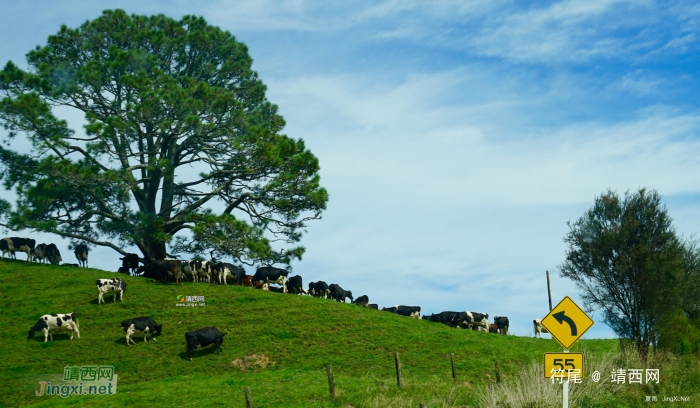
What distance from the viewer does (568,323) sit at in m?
14.7

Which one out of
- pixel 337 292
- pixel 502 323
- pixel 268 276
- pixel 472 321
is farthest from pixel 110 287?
pixel 502 323

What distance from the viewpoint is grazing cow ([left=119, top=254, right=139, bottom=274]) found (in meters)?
35.1

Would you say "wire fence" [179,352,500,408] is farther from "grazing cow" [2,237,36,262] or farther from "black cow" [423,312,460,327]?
"grazing cow" [2,237,36,262]

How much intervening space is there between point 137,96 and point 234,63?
8.42 meters

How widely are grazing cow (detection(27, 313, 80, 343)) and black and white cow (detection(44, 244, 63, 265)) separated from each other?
42.8 feet

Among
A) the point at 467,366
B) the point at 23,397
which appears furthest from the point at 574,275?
the point at 23,397

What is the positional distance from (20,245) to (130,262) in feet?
22.1

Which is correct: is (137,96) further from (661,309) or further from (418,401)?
(661,309)

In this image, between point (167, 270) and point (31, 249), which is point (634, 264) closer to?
point (167, 270)

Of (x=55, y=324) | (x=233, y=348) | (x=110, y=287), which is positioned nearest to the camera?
(x=55, y=324)

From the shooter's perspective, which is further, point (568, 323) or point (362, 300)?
point (362, 300)

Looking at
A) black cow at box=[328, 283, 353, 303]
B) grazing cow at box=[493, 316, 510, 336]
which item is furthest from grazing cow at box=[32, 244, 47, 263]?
grazing cow at box=[493, 316, 510, 336]

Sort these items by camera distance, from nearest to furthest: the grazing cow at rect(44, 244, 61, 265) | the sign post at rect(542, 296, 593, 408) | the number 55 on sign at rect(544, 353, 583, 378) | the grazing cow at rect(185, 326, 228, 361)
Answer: the number 55 on sign at rect(544, 353, 583, 378) < the sign post at rect(542, 296, 593, 408) < the grazing cow at rect(185, 326, 228, 361) < the grazing cow at rect(44, 244, 61, 265)

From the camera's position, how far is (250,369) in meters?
21.9
